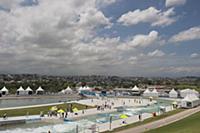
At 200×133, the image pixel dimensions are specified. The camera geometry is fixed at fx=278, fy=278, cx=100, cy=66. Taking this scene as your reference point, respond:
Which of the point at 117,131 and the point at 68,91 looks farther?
the point at 68,91

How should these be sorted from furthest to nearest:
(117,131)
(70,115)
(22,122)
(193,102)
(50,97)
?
(50,97) < (193,102) < (70,115) < (22,122) < (117,131)

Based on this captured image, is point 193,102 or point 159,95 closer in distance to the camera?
point 193,102

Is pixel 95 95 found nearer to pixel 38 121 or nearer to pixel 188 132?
pixel 38 121

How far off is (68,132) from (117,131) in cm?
522

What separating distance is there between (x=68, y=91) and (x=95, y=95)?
10154 mm

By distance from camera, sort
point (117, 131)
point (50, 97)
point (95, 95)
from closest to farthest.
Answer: point (117, 131) < point (50, 97) < point (95, 95)

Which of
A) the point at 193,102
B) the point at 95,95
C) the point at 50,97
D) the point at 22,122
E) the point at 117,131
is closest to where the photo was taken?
the point at 117,131

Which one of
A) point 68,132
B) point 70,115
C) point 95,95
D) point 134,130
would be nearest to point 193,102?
point 70,115

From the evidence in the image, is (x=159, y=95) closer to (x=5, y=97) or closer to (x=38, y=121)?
(x=5, y=97)

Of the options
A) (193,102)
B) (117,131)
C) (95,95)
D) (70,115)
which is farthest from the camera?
(95,95)

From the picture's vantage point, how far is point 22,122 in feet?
121

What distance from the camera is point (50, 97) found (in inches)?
3246

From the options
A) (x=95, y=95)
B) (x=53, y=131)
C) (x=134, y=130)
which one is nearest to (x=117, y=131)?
(x=134, y=130)

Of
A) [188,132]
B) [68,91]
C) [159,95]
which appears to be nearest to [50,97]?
[68,91]
